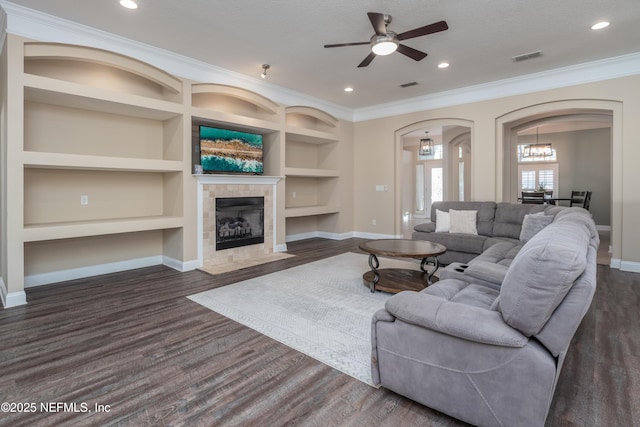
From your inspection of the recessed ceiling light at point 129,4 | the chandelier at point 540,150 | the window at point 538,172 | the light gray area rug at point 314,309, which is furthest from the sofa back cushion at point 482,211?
the window at point 538,172

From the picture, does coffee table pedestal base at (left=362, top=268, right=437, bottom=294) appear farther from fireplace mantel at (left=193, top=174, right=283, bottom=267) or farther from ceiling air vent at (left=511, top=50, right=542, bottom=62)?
ceiling air vent at (left=511, top=50, right=542, bottom=62)

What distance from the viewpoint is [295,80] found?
227 inches

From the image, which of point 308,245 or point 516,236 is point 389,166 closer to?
point 308,245

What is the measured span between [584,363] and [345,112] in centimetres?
657

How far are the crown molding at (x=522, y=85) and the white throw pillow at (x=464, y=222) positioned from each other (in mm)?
2364

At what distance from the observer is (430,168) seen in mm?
12992

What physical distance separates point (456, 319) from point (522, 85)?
5.68 m

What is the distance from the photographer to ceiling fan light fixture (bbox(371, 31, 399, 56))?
3.50m

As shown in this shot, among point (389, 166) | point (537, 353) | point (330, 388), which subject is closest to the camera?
point (537, 353)

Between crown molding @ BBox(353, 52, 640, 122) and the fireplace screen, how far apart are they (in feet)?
12.3

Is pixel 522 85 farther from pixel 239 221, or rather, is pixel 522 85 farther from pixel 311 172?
pixel 239 221

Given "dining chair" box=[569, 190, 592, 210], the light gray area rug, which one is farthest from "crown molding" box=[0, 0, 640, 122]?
"dining chair" box=[569, 190, 592, 210]

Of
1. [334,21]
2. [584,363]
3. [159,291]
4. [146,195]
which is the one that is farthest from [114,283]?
[584,363]

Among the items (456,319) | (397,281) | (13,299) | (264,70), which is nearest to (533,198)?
(397,281)
